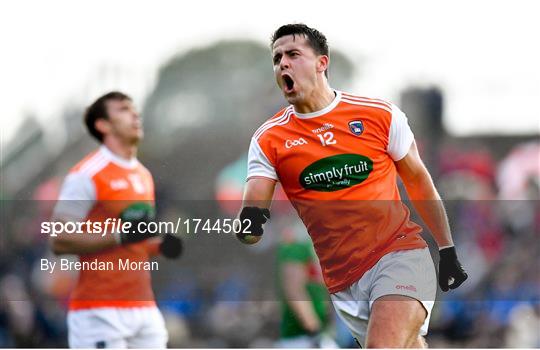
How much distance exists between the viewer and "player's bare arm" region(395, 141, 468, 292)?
6.05m

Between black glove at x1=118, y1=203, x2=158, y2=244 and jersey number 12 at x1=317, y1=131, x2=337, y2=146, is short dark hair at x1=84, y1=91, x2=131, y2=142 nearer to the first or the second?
black glove at x1=118, y1=203, x2=158, y2=244

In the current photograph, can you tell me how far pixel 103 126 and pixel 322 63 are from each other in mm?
1724

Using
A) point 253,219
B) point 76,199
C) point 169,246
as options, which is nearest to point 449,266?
point 253,219

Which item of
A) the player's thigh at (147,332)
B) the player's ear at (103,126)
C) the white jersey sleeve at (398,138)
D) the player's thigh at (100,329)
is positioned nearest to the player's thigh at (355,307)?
the white jersey sleeve at (398,138)

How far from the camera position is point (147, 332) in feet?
22.6

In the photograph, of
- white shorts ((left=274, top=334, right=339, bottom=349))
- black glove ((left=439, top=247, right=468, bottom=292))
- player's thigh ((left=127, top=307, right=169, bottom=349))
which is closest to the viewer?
black glove ((left=439, top=247, right=468, bottom=292))

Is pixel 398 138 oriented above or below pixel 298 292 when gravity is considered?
above

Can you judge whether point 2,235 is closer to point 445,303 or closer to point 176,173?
point 176,173

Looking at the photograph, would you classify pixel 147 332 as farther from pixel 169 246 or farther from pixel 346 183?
pixel 346 183

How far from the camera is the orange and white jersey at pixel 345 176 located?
591 centimetres

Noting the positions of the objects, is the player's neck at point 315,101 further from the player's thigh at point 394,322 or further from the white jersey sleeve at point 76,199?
the white jersey sleeve at point 76,199

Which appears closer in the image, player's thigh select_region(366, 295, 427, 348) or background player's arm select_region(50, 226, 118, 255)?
player's thigh select_region(366, 295, 427, 348)

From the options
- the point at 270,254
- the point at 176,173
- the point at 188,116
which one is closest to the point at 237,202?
the point at 176,173

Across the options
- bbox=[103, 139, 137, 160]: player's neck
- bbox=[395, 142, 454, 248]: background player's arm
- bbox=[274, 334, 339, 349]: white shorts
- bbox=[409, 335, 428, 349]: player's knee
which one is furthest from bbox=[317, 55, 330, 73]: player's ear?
bbox=[274, 334, 339, 349]: white shorts
